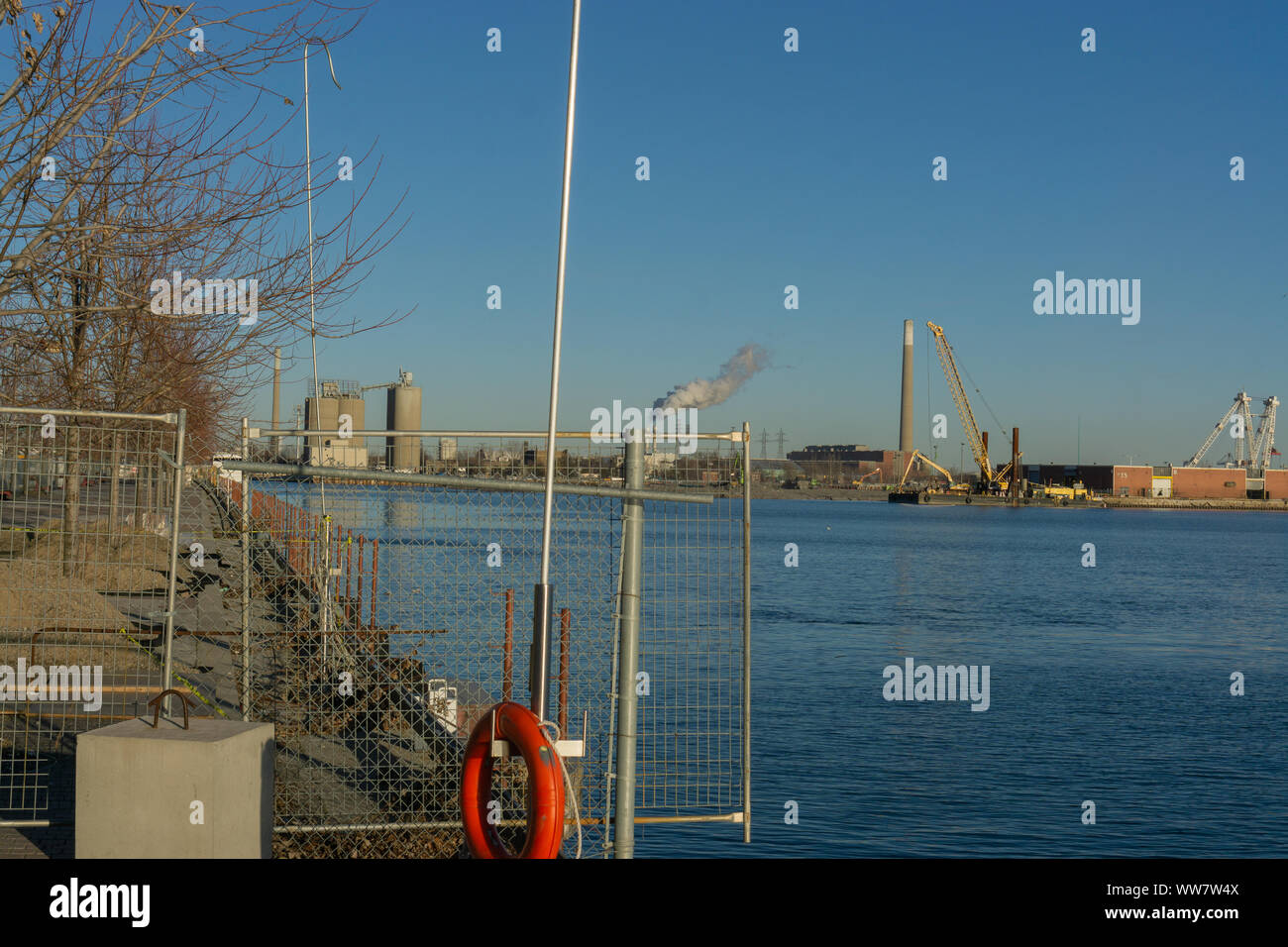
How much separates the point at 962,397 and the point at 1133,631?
138216 millimetres

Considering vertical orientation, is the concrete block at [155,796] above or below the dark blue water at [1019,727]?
above

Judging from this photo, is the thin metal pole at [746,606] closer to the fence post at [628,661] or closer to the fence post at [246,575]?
the fence post at [628,661]

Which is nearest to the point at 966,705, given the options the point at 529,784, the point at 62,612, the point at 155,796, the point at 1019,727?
the point at 1019,727

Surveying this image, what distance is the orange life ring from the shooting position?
18.1 feet

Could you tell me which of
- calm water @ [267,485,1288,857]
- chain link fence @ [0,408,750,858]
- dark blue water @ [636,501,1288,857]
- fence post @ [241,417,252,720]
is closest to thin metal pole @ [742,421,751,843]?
chain link fence @ [0,408,750,858]

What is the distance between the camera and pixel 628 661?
6449 mm

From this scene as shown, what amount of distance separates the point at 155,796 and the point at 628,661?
2.54m

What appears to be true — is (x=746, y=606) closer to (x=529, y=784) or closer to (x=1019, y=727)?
(x=529, y=784)

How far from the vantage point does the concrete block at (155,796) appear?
583cm

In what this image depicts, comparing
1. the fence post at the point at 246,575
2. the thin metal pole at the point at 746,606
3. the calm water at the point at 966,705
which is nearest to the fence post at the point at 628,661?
the calm water at the point at 966,705

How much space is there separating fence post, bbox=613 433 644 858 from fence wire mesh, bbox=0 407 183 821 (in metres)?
2.74

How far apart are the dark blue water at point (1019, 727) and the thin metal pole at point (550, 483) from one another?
9539 mm
